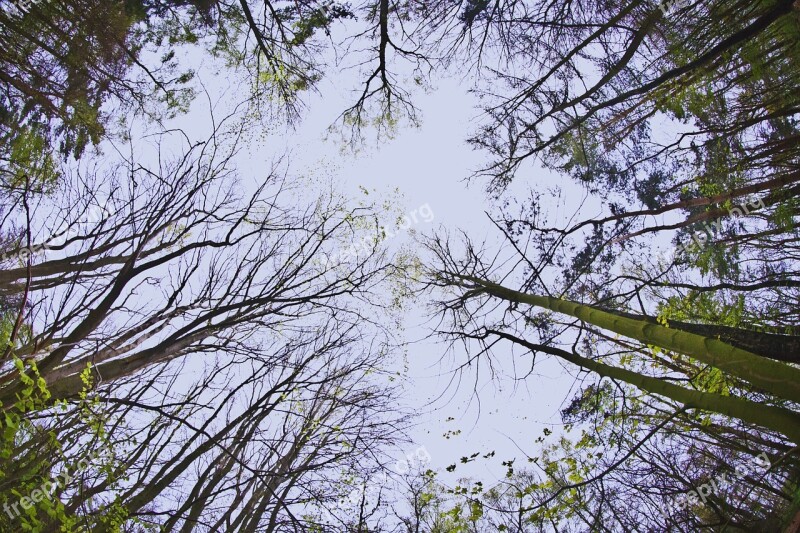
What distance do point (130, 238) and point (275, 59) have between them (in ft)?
9.79

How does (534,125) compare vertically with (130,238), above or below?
above

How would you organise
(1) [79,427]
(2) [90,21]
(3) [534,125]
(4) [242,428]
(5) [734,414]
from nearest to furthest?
(5) [734,414], (1) [79,427], (2) [90,21], (4) [242,428], (3) [534,125]

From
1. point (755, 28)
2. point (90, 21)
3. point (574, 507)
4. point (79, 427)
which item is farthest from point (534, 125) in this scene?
point (79, 427)

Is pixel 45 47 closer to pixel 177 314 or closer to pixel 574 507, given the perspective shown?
pixel 177 314

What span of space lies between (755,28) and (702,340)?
9.11ft

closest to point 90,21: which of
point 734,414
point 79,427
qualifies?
point 79,427

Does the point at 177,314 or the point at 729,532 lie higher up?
the point at 177,314

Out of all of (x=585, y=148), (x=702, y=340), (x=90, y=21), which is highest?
(x=585, y=148)

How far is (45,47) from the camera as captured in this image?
4746 millimetres

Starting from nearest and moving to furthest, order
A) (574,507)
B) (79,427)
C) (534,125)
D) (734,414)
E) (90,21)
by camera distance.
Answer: (734,414) < (79,427) < (574,507) < (90,21) < (534,125)

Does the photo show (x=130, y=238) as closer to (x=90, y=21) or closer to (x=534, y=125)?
(x=90, y=21)

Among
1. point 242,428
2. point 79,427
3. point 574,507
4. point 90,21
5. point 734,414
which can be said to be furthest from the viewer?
point 242,428

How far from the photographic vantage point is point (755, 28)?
396 centimetres

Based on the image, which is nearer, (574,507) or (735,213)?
(574,507)
